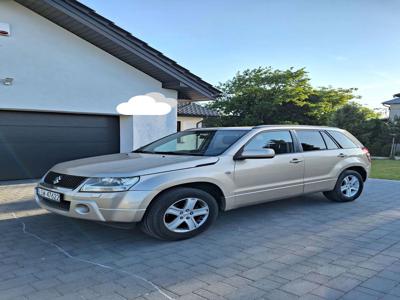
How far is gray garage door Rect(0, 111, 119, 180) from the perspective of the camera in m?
8.36

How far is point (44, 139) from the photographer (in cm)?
884

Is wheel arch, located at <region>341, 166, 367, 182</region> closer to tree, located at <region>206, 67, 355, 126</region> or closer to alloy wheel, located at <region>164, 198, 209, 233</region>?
alloy wheel, located at <region>164, 198, 209, 233</region>

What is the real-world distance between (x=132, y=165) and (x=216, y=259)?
156 centimetres

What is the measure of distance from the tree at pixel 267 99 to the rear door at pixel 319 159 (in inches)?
766

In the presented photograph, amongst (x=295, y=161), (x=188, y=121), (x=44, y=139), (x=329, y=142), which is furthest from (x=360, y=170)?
(x=188, y=121)

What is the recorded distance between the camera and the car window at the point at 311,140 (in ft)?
18.8

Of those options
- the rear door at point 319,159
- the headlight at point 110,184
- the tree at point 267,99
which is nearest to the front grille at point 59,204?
the headlight at point 110,184

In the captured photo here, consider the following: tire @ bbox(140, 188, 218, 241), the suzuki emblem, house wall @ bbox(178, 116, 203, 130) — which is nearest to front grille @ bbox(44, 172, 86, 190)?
the suzuki emblem

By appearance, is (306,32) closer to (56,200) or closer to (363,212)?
(363,212)

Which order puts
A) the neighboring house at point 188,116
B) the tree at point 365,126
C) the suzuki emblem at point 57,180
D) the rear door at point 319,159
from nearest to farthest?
the suzuki emblem at point 57,180, the rear door at point 319,159, the neighboring house at point 188,116, the tree at point 365,126

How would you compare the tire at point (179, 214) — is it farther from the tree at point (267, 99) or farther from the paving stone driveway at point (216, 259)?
the tree at point (267, 99)

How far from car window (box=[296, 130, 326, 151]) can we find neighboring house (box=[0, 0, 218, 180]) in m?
4.84

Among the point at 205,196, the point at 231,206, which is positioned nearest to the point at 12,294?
the point at 205,196

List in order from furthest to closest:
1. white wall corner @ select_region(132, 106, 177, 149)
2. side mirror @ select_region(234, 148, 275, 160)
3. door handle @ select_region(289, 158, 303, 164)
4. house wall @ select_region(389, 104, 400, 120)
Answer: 1. house wall @ select_region(389, 104, 400, 120)
2. white wall corner @ select_region(132, 106, 177, 149)
3. door handle @ select_region(289, 158, 303, 164)
4. side mirror @ select_region(234, 148, 275, 160)
